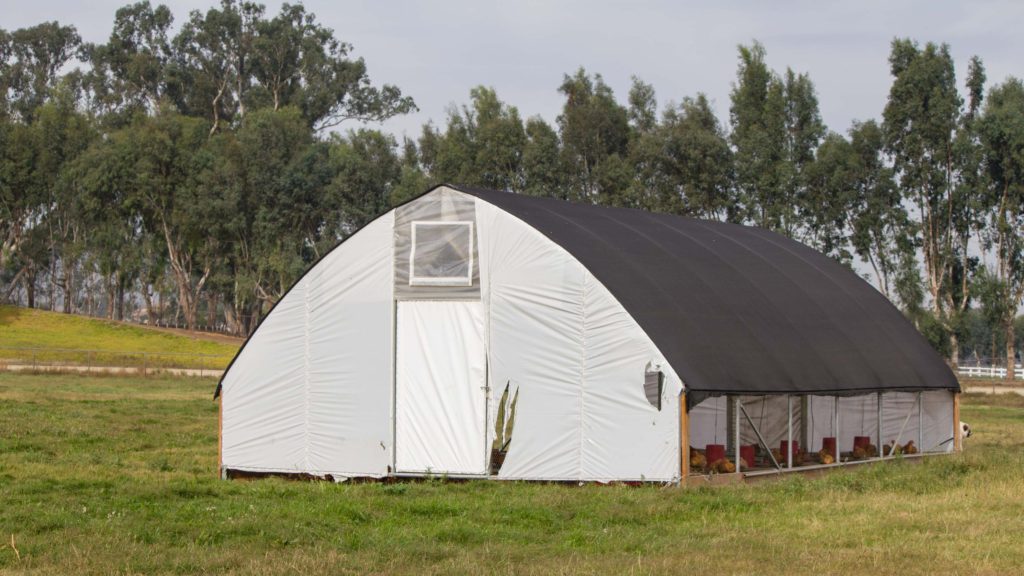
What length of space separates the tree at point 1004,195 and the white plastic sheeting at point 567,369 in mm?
45120

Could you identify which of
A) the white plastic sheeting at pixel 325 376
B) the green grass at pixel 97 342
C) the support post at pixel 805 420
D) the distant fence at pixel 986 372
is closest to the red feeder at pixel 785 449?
the support post at pixel 805 420

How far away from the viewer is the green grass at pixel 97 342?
65.4 meters

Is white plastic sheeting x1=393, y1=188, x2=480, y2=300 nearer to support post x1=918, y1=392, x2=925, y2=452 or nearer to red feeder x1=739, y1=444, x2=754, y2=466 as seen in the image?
red feeder x1=739, y1=444, x2=754, y2=466

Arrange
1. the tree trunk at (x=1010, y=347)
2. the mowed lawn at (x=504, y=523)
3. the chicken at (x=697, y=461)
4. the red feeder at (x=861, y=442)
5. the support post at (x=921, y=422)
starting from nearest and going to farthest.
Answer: the mowed lawn at (x=504, y=523) → the chicken at (x=697, y=461) → the red feeder at (x=861, y=442) → the support post at (x=921, y=422) → the tree trunk at (x=1010, y=347)

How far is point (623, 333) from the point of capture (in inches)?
790

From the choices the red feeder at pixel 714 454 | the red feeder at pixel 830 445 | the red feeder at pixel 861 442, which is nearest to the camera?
the red feeder at pixel 714 454

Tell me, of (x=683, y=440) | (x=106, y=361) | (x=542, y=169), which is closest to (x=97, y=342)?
(x=106, y=361)

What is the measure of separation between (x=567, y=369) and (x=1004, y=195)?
47.9 meters

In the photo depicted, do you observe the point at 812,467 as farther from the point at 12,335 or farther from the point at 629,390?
the point at 12,335

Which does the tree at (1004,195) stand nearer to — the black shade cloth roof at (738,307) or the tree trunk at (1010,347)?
the tree trunk at (1010,347)

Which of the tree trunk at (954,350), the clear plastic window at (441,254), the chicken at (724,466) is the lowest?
the chicken at (724,466)

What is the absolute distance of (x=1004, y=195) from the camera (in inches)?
2452

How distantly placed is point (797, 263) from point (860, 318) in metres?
2.05

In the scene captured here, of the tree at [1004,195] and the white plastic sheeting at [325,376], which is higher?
the tree at [1004,195]
